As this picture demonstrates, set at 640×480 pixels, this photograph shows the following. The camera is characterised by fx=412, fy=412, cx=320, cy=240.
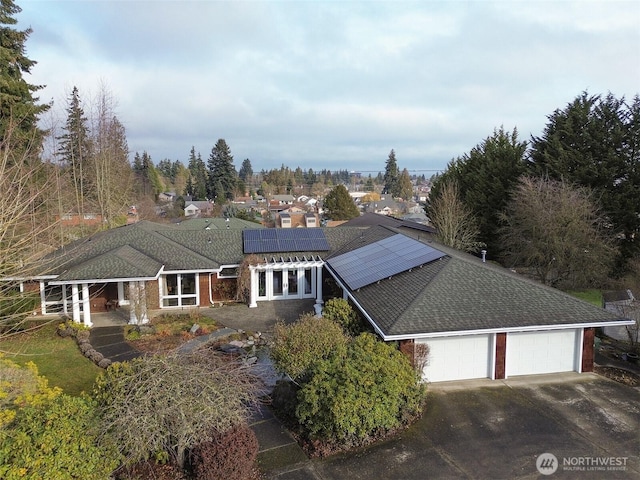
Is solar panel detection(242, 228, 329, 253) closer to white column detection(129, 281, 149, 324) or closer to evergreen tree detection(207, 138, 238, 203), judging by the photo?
white column detection(129, 281, 149, 324)

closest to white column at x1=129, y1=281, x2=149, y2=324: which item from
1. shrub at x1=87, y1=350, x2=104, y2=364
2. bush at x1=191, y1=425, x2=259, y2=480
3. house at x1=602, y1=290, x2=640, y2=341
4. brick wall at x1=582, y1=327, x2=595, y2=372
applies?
shrub at x1=87, y1=350, x2=104, y2=364

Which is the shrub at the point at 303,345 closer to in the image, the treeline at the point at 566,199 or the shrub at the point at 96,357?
the shrub at the point at 96,357

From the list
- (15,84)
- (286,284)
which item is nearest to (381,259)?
(286,284)

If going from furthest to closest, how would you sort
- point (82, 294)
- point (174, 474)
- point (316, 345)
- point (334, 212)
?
point (334, 212) → point (82, 294) → point (316, 345) → point (174, 474)

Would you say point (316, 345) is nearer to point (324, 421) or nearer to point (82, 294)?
point (324, 421)

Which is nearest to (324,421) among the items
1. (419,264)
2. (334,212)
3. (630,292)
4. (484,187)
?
(419,264)

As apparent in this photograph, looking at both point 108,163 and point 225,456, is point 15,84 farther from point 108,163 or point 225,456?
point 225,456
